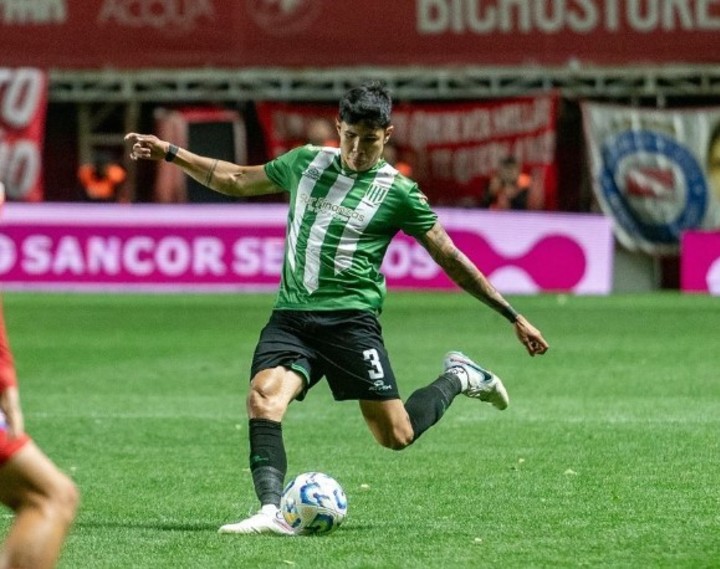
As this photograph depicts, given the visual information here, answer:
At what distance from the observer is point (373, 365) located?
858 cm

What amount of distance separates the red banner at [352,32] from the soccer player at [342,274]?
18278 mm

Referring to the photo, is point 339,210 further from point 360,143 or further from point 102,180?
point 102,180

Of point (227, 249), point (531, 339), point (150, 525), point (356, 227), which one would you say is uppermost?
point (356, 227)

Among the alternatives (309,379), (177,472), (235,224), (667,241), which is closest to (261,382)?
(309,379)

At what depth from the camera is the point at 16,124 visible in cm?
2738

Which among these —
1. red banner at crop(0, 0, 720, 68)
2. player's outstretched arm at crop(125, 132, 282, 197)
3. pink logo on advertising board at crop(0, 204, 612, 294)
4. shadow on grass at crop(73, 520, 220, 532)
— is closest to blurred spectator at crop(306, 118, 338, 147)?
red banner at crop(0, 0, 720, 68)

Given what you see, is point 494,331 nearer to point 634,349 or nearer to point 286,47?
point 634,349

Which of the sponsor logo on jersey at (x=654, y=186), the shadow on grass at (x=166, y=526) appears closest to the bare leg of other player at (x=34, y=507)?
the shadow on grass at (x=166, y=526)

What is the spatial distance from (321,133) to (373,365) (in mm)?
17253

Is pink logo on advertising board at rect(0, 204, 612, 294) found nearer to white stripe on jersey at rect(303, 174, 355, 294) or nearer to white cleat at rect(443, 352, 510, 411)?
white cleat at rect(443, 352, 510, 411)

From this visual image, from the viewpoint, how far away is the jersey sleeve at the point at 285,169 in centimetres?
869

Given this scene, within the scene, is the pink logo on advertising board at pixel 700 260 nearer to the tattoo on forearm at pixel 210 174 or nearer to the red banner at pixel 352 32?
the red banner at pixel 352 32

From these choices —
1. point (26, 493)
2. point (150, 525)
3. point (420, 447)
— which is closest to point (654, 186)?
point (420, 447)

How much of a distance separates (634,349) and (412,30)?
10.7 m
